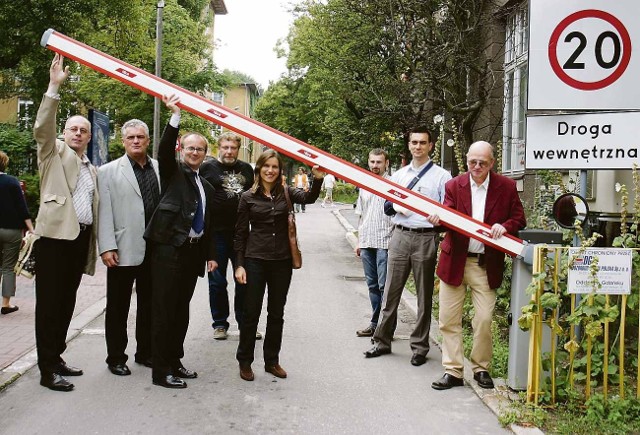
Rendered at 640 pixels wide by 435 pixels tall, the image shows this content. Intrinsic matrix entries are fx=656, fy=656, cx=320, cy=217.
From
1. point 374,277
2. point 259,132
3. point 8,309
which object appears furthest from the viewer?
point 8,309

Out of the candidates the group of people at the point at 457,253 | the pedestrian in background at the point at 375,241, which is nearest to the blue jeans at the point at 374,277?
the pedestrian in background at the point at 375,241

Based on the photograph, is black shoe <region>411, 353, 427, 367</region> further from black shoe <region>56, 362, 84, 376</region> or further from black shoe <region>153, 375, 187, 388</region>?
black shoe <region>56, 362, 84, 376</region>

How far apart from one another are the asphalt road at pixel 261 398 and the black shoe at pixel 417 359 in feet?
0.20

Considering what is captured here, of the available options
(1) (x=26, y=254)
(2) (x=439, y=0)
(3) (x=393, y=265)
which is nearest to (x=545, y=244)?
(3) (x=393, y=265)

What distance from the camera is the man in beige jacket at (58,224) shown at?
5008mm

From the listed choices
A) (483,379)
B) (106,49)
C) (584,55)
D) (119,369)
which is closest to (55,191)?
(119,369)

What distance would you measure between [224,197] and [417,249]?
2037 millimetres

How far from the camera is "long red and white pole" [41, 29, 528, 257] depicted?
16.4ft

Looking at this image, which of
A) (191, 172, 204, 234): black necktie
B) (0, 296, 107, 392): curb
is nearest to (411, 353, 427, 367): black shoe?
(191, 172, 204, 234): black necktie

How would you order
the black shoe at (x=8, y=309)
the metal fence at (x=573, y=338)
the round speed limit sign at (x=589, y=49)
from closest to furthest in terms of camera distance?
the metal fence at (x=573, y=338) → the round speed limit sign at (x=589, y=49) → the black shoe at (x=8, y=309)

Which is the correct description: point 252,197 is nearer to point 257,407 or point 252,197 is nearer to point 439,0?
point 257,407

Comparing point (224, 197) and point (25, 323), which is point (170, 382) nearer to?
point (224, 197)

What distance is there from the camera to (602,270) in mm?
4625

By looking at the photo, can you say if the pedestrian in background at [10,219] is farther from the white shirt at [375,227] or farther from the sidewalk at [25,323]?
the white shirt at [375,227]
